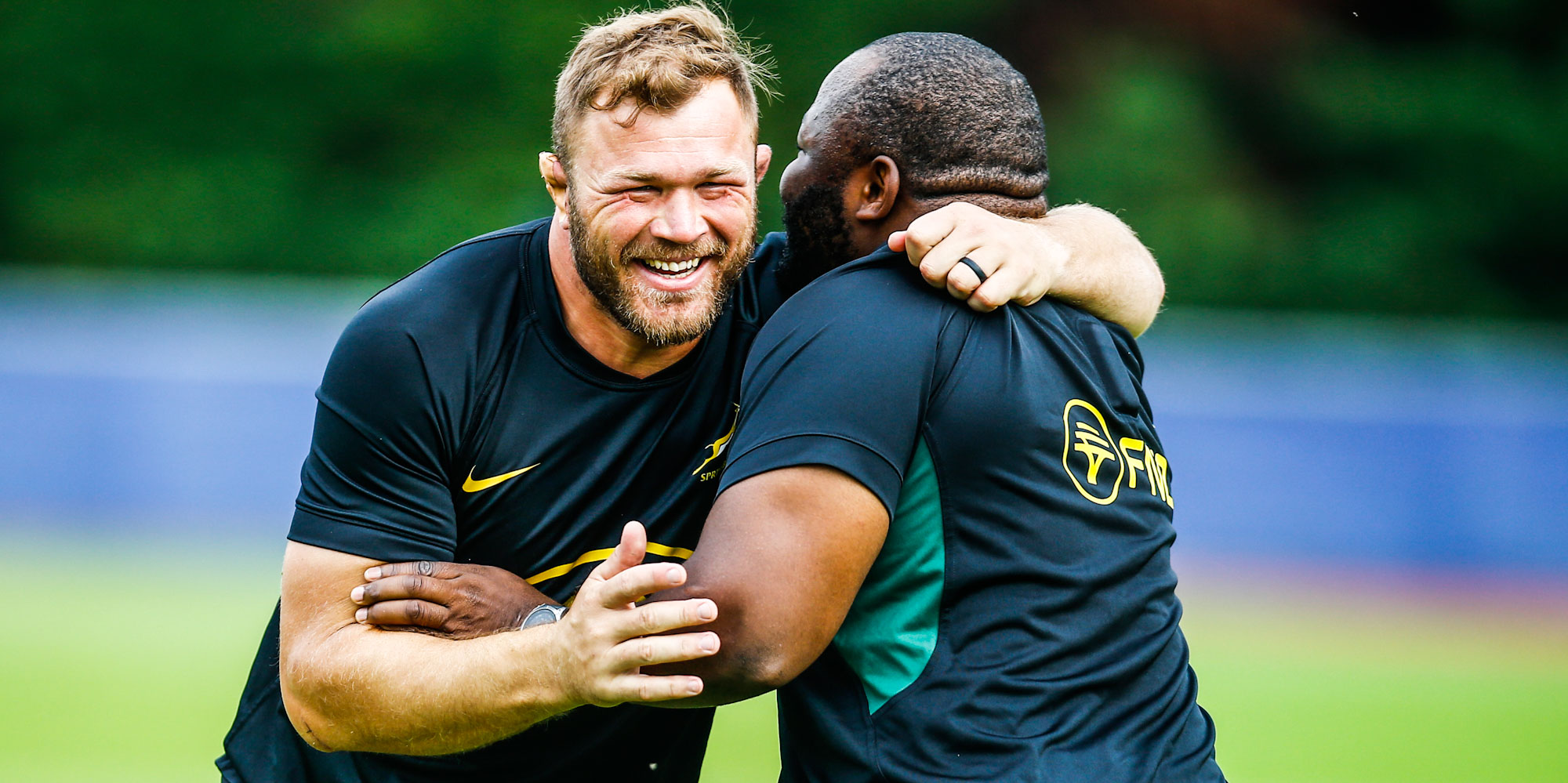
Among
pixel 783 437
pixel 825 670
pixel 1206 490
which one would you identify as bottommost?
pixel 825 670

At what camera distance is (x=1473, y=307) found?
48.3ft

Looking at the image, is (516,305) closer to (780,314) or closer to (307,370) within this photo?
(780,314)

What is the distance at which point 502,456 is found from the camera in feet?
11.0

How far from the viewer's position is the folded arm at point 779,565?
2.51 meters

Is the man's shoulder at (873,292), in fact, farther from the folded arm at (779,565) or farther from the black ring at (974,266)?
the folded arm at (779,565)

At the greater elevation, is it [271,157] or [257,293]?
[271,157]

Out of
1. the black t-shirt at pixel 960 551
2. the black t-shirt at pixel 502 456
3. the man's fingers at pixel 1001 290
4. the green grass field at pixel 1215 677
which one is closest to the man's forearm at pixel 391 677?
the black t-shirt at pixel 502 456

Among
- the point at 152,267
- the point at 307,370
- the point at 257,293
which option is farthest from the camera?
the point at 152,267

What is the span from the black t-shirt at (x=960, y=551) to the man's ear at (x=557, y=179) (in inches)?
36.3

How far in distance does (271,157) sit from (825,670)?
13661 mm

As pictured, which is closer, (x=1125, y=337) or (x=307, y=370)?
(x=1125, y=337)

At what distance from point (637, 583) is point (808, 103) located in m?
12.7

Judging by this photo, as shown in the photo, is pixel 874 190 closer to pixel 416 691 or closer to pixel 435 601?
pixel 435 601

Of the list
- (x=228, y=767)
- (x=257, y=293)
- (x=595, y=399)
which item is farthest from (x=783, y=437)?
(x=257, y=293)
